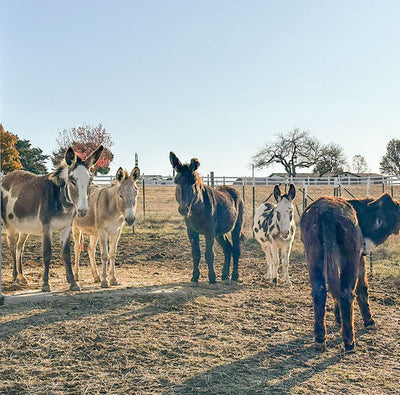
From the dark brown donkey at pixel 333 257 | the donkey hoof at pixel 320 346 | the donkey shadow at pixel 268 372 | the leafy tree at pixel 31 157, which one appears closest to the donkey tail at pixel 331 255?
the dark brown donkey at pixel 333 257

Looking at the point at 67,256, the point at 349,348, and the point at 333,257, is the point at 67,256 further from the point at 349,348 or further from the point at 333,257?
the point at 349,348

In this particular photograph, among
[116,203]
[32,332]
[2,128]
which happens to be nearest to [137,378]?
[32,332]

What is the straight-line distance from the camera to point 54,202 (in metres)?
7.45

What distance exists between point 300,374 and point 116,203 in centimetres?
492

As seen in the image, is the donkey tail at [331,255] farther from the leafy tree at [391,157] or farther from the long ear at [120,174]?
the leafy tree at [391,157]

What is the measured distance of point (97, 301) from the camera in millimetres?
6586

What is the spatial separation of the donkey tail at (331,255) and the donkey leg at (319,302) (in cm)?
9

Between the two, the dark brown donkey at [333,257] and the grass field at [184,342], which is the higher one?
the dark brown donkey at [333,257]

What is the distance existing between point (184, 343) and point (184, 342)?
0.04 m

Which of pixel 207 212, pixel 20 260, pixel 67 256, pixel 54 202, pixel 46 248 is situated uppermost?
pixel 54 202

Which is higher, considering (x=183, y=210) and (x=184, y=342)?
(x=183, y=210)

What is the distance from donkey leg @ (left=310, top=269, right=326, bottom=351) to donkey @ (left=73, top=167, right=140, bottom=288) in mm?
3588

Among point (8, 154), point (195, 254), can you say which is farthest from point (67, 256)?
point (8, 154)

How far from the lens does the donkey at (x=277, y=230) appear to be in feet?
27.8
